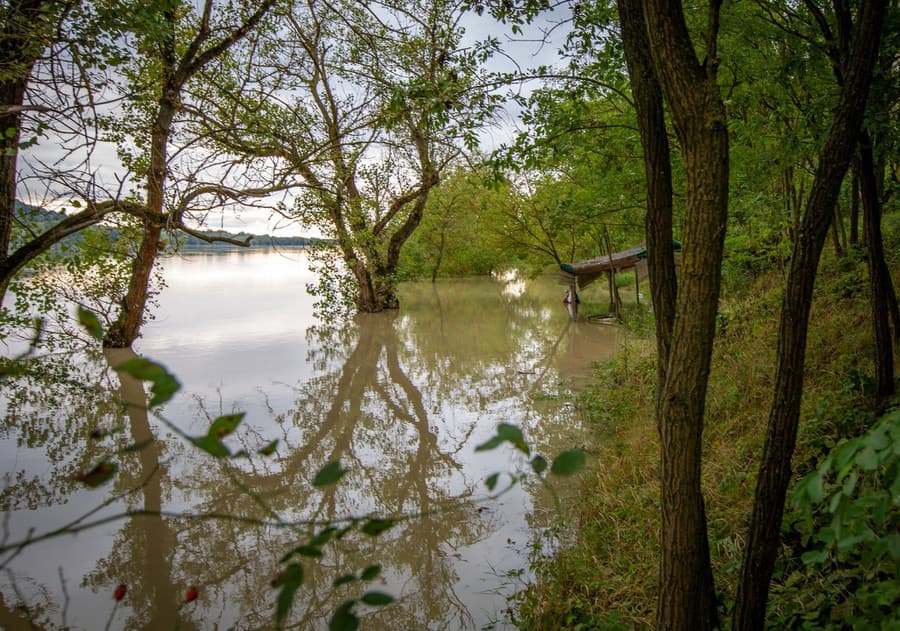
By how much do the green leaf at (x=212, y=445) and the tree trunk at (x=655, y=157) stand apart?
7.85 ft

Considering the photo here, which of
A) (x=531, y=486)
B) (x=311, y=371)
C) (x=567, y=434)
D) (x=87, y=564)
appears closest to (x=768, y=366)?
(x=567, y=434)

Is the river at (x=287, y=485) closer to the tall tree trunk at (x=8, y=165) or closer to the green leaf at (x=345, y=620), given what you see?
the green leaf at (x=345, y=620)

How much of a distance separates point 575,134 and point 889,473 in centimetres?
370

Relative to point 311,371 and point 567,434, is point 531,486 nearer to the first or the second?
point 567,434

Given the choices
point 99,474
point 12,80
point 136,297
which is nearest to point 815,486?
point 99,474

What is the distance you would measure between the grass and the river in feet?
1.26

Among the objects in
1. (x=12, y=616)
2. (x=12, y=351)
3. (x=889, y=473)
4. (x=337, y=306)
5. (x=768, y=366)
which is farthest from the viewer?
(x=337, y=306)

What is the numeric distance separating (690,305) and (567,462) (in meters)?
1.64

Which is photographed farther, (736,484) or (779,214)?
(779,214)

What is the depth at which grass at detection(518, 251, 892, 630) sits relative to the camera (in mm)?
3049

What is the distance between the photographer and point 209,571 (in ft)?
12.6

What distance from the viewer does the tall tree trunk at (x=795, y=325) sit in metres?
2.18

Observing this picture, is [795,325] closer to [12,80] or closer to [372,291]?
[12,80]

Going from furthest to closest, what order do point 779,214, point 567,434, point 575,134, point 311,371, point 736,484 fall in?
1. point 311,371
2. point 779,214
3. point 567,434
4. point 575,134
5. point 736,484
